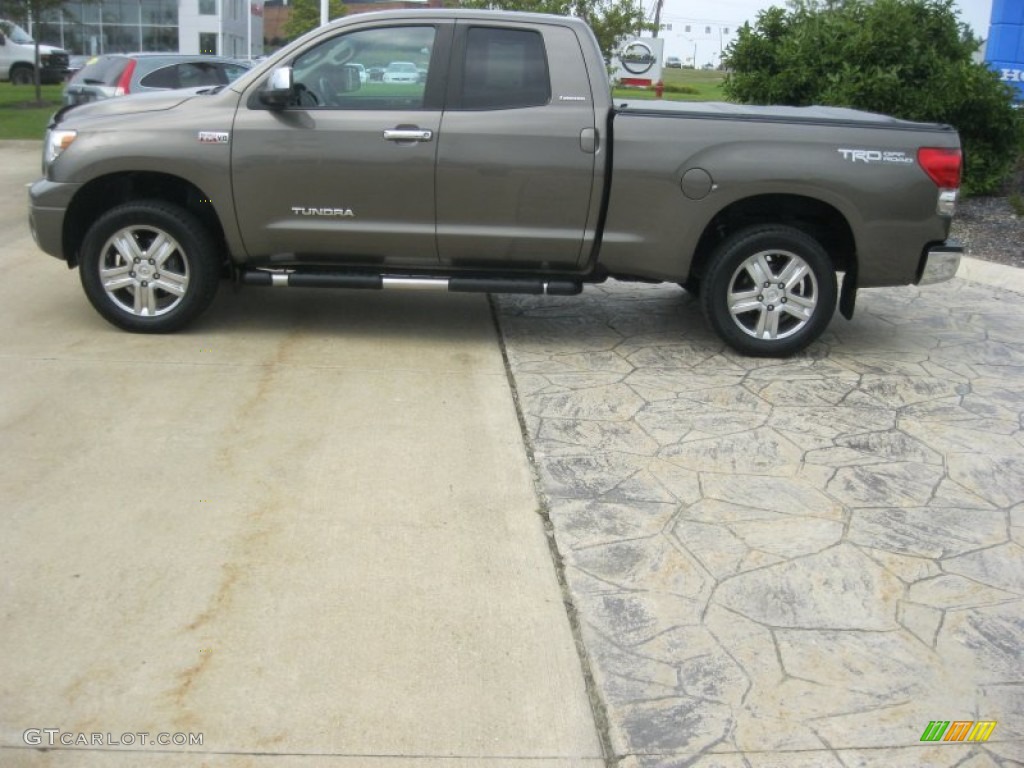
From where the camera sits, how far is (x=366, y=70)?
22.8 ft

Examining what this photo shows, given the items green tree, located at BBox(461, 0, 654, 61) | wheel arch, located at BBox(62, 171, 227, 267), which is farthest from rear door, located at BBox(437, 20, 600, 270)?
green tree, located at BBox(461, 0, 654, 61)

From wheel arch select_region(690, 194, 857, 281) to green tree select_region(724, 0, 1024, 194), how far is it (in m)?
5.10

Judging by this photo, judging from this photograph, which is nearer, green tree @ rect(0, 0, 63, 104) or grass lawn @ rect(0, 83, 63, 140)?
Result: grass lawn @ rect(0, 83, 63, 140)

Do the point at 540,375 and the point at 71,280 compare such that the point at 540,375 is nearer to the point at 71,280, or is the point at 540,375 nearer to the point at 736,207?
the point at 736,207

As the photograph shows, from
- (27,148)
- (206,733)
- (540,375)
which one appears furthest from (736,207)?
(27,148)

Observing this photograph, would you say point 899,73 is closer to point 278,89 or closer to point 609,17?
point 278,89

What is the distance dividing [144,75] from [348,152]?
8.78m

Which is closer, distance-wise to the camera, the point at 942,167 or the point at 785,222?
the point at 942,167

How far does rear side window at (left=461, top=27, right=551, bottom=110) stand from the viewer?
691 cm

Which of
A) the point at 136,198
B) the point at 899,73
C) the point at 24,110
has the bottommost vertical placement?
the point at 136,198

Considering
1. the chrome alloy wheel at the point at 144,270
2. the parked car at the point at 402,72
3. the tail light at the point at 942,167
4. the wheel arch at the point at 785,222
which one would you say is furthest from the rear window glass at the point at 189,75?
the tail light at the point at 942,167

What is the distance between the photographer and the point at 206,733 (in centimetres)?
340

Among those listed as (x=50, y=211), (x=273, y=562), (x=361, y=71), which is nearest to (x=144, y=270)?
(x=50, y=211)

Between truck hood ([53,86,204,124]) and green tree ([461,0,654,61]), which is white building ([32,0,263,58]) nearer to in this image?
green tree ([461,0,654,61])
